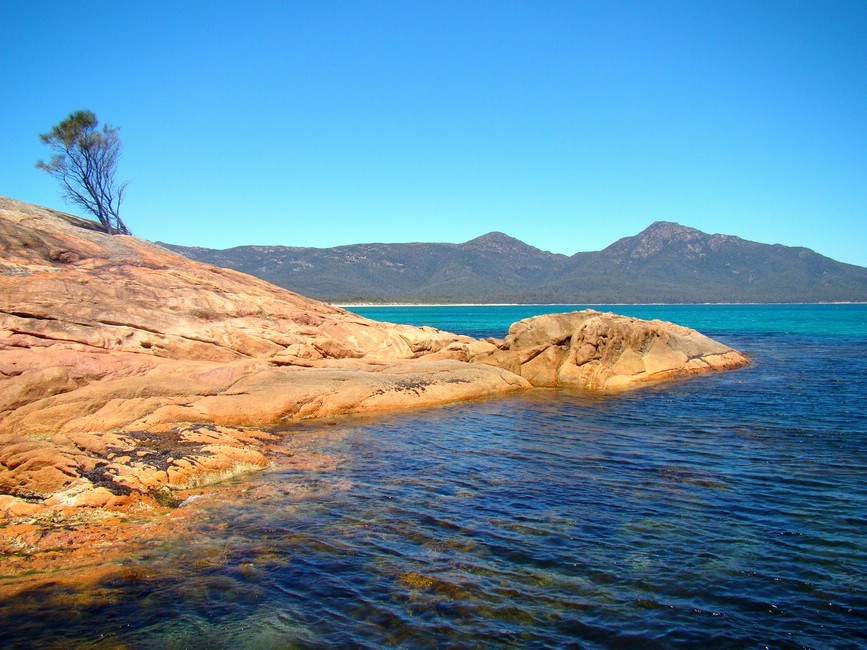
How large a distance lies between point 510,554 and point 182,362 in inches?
570

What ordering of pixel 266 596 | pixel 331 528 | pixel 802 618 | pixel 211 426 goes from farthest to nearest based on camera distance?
pixel 211 426
pixel 331 528
pixel 266 596
pixel 802 618

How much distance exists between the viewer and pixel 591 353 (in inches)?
1067

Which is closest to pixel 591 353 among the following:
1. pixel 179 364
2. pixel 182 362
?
pixel 182 362

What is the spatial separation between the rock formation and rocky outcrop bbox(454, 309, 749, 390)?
2.8 inches

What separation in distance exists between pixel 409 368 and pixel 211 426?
33.0 ft

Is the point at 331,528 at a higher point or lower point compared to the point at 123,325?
lower

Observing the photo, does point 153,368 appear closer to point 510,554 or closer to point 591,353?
point 510,554

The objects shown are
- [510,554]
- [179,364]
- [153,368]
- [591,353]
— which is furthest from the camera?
[591,353]

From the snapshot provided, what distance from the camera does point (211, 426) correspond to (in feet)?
45.6

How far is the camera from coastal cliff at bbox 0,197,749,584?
36.4 feet

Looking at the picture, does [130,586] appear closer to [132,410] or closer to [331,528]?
[331,528]

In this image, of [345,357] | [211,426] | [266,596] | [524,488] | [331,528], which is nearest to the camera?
[266,596]

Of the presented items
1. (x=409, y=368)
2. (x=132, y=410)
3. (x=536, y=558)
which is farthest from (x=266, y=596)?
(x=409, y=368)

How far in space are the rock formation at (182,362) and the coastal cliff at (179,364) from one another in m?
0.05
